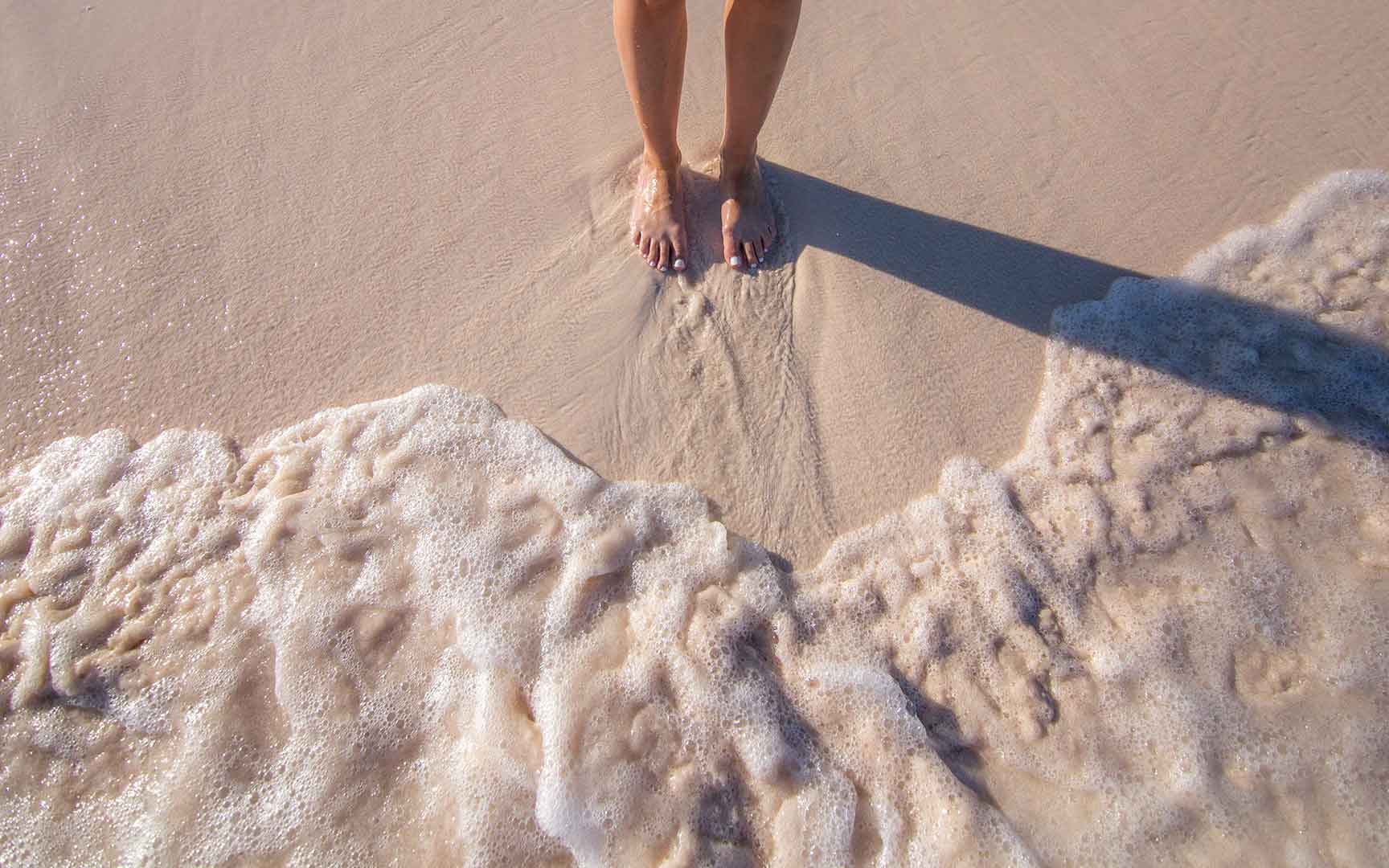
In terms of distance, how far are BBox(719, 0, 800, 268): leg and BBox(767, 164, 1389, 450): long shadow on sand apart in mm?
130

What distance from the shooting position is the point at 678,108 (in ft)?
6.64

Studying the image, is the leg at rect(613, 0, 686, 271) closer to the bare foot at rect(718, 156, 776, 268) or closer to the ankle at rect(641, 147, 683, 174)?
the ankle at rect(641, 147, 683, 174)

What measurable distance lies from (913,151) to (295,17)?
2.28 m

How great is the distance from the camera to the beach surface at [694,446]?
1.47m

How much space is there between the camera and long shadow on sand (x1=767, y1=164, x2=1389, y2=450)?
77.0 inches

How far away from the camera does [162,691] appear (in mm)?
1543

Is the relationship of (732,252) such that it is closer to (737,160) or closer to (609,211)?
(737,160)

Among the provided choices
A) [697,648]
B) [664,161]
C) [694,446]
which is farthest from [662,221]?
[697,648]

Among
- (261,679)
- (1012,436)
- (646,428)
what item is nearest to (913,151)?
(1012,436)

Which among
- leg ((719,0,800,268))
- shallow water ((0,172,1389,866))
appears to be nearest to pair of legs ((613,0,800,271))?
leg ((719,0,800,268))

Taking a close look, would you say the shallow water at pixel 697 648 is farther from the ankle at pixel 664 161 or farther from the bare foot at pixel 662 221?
the ankle at pixel 664 161

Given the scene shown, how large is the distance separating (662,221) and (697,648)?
48.8 inches

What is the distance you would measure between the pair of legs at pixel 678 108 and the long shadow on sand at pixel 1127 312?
0.17m

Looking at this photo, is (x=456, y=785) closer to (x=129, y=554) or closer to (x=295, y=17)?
(x=129, y=554)
